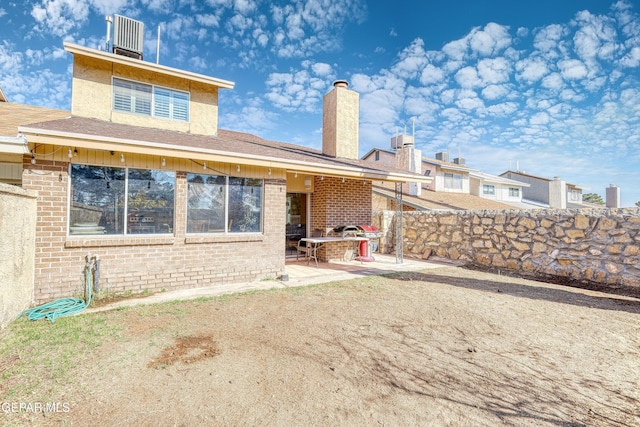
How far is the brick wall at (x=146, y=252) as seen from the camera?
16.7ft

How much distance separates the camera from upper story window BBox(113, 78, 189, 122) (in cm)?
745

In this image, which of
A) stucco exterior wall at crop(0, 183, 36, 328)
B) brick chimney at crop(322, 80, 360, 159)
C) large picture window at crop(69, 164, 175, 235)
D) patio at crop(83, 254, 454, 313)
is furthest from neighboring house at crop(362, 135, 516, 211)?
stucco exterior wall at crop(0, 183, 36, 328)

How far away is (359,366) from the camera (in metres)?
3.18

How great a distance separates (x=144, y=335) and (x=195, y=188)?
3.39 metres

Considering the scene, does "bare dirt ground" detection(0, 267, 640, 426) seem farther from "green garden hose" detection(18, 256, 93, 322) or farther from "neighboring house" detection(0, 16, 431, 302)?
"neighboring house" detection(0, 16, 431, 302)

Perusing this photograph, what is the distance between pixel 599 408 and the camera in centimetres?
249

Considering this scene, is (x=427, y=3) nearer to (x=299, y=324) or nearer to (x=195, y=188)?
(x=195, y=188)

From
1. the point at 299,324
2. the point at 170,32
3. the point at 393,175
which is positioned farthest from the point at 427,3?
the point at 299,324

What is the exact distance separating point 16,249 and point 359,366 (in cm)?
522

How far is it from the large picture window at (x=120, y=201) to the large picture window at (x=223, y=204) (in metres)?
0.46

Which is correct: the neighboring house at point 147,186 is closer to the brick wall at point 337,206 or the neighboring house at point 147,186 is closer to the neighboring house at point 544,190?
the brick wall at point 337,206

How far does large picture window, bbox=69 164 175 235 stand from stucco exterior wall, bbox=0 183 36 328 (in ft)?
2.16

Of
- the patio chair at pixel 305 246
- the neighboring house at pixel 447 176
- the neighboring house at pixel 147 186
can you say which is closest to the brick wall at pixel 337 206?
the patio chair at pixel 305 246

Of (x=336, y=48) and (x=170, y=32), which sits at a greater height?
(x=336, y=48)
